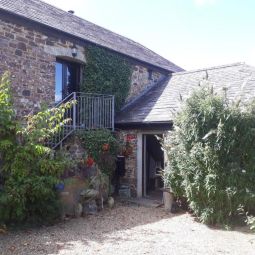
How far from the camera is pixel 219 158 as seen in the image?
305 inches

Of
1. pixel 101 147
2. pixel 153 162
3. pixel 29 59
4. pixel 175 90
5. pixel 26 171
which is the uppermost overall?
pixel 29 59

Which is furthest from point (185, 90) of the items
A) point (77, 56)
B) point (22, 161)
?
point (22, 161)

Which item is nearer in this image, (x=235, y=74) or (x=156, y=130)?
(x=156, y=130)

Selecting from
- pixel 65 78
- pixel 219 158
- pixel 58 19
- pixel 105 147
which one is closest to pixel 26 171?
pixel 105 147

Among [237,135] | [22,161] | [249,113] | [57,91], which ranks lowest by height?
[22,161]

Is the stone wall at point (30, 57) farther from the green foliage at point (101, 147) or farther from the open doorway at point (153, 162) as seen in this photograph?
the open doorway at point (153, 162)

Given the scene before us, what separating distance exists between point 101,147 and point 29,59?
3.41 metres

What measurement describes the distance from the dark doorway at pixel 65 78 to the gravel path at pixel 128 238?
15.0ft

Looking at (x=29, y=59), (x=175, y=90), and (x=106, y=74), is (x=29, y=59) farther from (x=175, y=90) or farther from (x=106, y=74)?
(x=175, y=90)

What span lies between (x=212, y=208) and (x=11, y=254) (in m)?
4.43

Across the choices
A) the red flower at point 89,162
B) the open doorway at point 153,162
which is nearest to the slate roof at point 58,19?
the open doorway at point 153,162

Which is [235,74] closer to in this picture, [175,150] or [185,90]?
[185,90]

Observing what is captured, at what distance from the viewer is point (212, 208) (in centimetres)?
784

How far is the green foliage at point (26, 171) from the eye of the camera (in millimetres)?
7266
